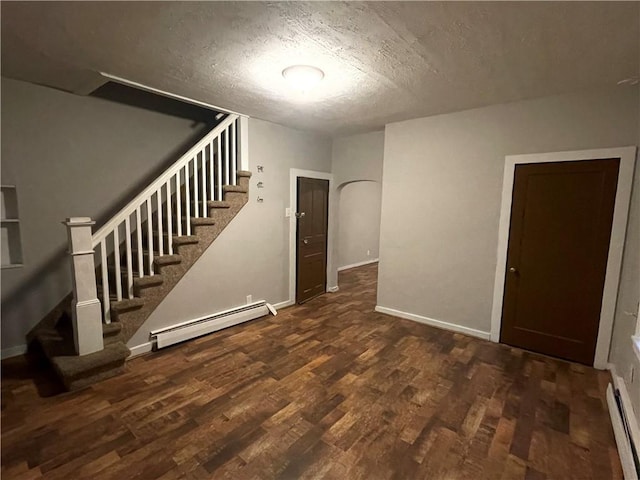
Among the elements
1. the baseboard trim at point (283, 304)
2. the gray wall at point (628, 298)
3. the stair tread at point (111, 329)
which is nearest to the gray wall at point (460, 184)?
the gray wall at point (628, 298)

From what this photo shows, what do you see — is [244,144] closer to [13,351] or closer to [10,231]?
[10,231]

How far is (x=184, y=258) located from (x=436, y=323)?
3209 millimetres

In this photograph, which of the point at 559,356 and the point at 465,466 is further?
the point at 559,356

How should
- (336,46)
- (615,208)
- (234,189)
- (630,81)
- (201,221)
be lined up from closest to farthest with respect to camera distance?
(336,46), (630,81), (615,208), (201,221), (234,189)

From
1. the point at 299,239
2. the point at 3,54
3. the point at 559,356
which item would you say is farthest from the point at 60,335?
the point at 559,356

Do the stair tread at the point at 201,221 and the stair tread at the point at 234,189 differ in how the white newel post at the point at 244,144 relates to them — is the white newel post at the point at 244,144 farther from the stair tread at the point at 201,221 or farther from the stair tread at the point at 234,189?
the stair tread at the point at 201,221

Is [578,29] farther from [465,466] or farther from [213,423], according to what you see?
[213,423]

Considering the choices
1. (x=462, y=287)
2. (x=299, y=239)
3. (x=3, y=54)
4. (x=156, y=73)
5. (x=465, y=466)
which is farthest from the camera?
(x=299, y=239)

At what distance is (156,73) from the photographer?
263 centimetres

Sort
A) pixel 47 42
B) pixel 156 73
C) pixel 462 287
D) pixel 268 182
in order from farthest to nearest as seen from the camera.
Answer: pixel 268 182 → pixel 462 287 → pixel 156 73 → pixel 47 42

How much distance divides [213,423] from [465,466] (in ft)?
5.50

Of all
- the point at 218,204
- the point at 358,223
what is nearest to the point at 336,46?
the point at 218,204

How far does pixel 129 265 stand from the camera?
3.03 metres

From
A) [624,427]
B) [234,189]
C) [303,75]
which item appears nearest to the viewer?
[624,427]
